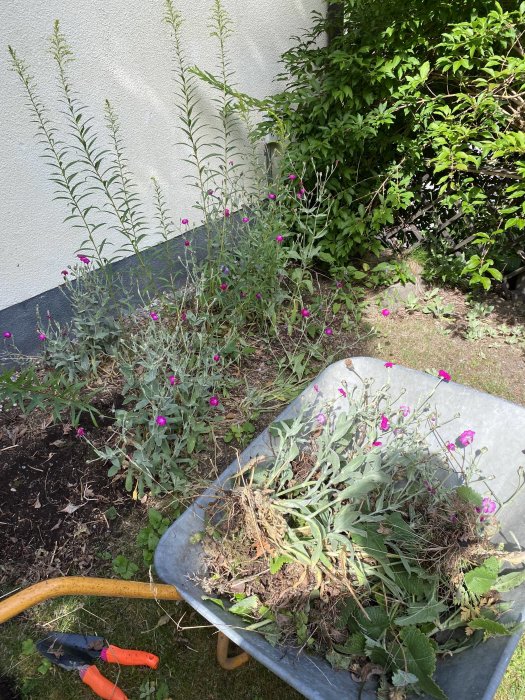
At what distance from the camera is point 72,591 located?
1.01 metres

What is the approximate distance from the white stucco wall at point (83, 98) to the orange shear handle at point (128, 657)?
1874 mm

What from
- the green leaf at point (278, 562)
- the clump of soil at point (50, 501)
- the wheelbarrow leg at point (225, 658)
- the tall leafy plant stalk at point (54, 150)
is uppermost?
the tall leafy plant stalk at point (54, 150)

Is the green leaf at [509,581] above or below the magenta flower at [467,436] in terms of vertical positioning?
below

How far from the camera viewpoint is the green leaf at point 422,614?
1.16 meters

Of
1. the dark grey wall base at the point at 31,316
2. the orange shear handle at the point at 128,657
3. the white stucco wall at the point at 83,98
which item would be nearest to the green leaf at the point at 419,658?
the orange shear handle at the point at 128,657

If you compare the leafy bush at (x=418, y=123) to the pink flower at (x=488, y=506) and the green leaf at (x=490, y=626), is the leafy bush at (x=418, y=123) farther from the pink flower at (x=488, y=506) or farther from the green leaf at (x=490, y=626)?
the green leaf at (x=490, y=626)

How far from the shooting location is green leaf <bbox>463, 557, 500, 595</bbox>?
1164 mm

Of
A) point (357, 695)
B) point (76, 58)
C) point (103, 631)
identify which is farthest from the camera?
point (76, 58)

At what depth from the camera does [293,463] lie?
1576 millimetres

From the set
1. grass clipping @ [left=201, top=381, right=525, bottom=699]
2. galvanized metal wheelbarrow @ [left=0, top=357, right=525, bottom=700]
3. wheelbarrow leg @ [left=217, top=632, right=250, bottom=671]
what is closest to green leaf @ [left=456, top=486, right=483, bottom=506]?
grass clipping @ [left=201, top=381, right=525, bottom=699]

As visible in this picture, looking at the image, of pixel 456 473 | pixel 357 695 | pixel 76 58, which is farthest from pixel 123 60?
pixel 357 695

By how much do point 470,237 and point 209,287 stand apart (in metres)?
1.93

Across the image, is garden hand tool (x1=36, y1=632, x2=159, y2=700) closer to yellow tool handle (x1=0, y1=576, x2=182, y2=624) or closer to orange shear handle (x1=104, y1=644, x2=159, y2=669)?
orange shear handle (x1=104, y1=644, x2=159, y2=669)

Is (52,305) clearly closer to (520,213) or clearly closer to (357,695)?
(357,695)
